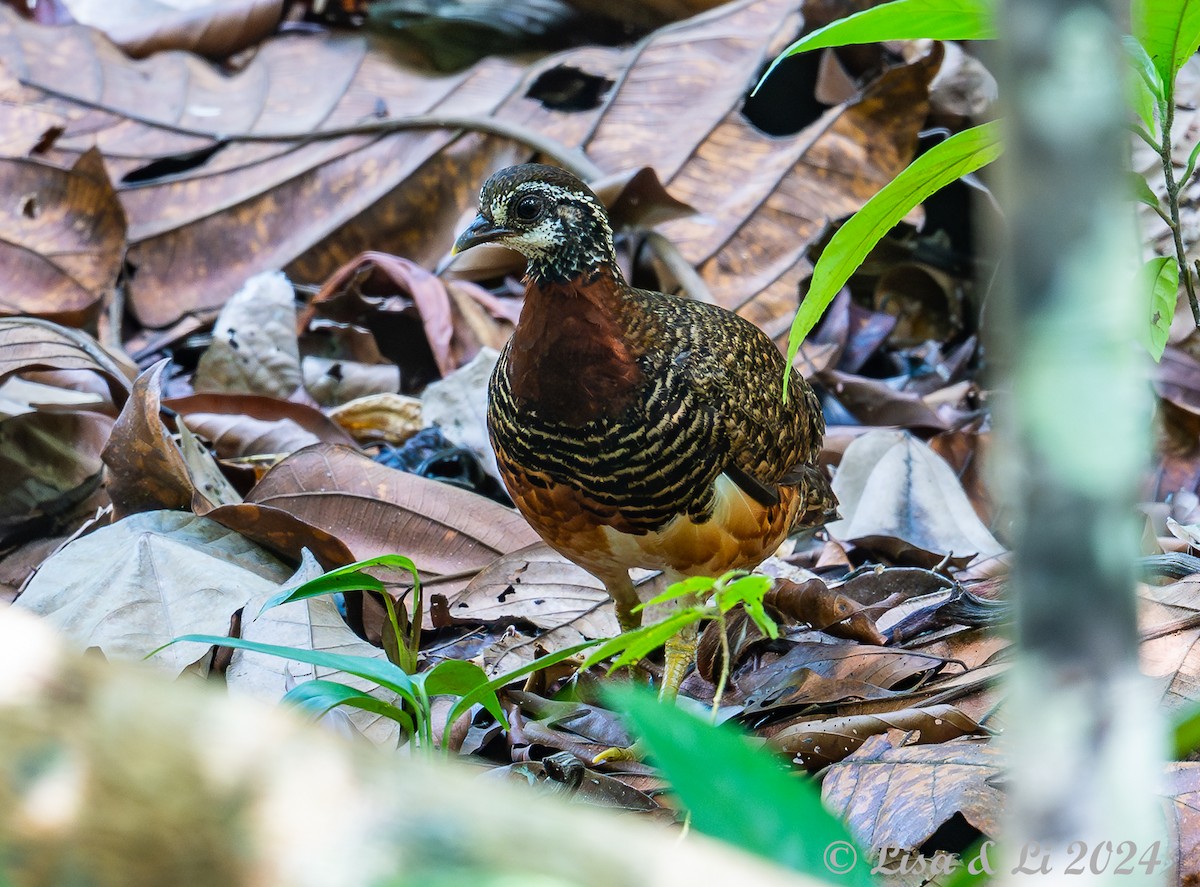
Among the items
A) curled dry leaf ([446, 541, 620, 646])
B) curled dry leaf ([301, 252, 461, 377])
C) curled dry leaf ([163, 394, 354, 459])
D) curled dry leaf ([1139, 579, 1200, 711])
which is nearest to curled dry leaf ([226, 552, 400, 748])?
curled dry leaf ([446, 541, 620, 646])

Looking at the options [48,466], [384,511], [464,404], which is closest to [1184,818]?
[384,511]

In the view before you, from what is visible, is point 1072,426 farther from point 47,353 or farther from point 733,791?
point 47,353

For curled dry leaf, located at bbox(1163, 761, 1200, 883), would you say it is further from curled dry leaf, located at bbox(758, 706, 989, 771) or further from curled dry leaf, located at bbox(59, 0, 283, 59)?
curled dry leaf, located at bbox(59, 0, 283, 59)

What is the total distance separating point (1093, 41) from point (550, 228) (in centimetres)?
251

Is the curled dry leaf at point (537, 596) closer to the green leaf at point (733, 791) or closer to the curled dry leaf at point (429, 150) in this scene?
the curled dry leaf at point (429, 150)

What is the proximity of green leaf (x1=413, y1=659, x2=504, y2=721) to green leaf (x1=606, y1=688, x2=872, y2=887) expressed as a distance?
1.17 metres

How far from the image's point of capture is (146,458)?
3.42 meters

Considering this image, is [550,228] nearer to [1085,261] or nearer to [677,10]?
[1085,261]

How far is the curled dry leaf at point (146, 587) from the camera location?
112 inches

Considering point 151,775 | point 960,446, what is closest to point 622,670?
point 960,446

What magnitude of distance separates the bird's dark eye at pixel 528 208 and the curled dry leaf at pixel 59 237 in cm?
247

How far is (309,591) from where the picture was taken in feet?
7.50

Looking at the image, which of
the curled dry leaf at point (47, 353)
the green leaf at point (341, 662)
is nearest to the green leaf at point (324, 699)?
the green leaf at point (341, 662)

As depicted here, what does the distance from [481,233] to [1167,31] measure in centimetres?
166
